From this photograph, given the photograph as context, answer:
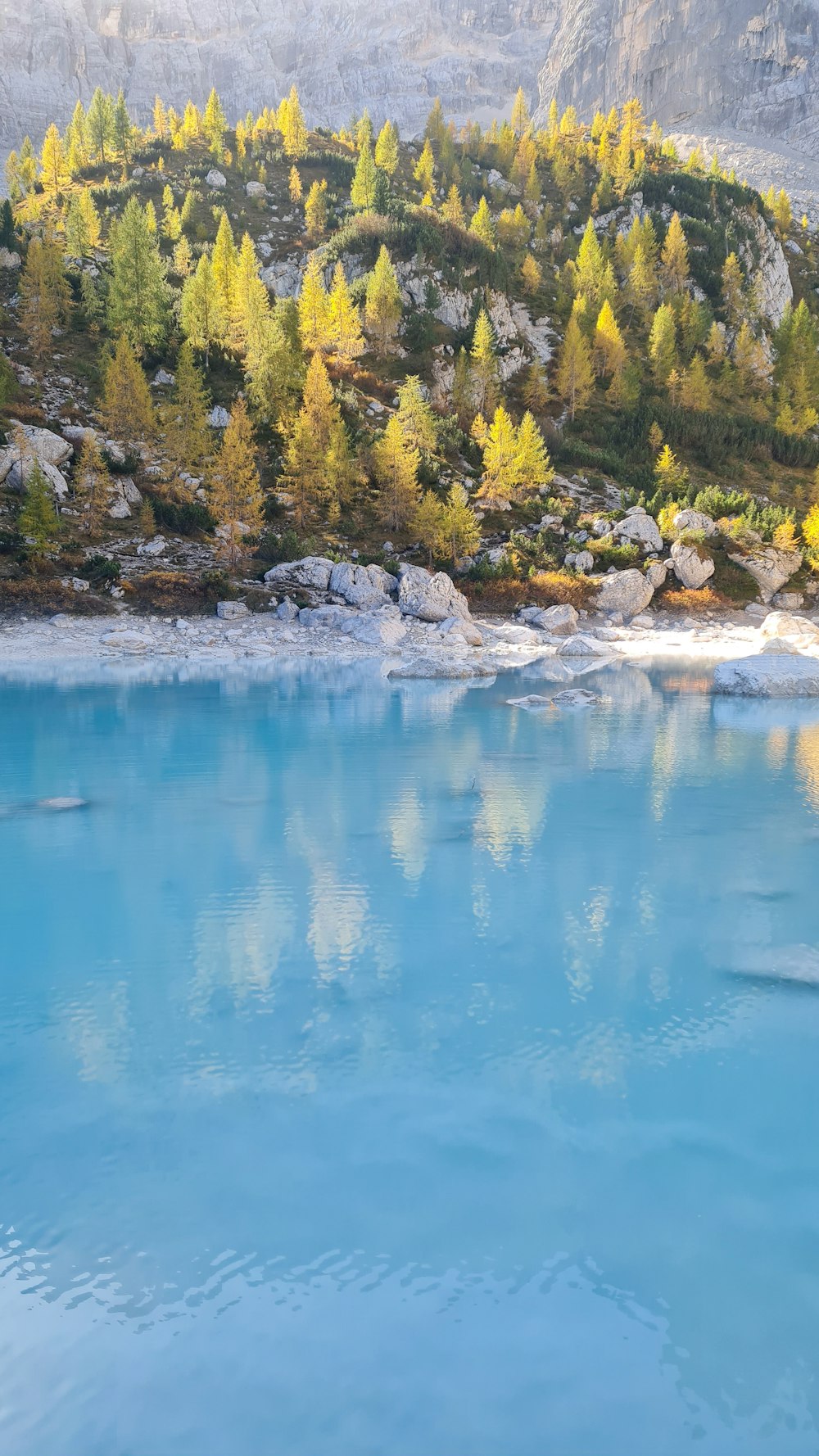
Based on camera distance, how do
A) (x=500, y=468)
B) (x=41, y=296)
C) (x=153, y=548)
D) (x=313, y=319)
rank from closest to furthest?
(x=153, y=548) → (x=500, y=468) → (x=41, y=296) → (x=313, y=319)

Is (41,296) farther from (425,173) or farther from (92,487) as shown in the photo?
(425,173)

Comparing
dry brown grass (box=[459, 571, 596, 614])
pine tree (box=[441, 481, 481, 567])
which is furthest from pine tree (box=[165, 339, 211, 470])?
dry brown grass (box=[459, 571, 596, 614])

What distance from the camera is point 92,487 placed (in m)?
44.9

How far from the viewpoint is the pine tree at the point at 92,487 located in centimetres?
4494

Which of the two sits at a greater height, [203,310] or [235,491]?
[203,310]

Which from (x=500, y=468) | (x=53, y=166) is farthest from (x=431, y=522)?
(x=53, y=166)

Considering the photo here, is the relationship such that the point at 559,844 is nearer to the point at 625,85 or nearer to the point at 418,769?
the point at 418,769

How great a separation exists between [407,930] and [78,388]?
196 ft

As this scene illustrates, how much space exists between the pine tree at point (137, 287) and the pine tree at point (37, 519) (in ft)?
89.5

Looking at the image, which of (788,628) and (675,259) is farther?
(675,259)

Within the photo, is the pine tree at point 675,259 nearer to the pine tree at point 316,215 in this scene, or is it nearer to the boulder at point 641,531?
the pine tree at point 316,215

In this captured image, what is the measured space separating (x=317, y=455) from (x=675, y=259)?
64393mm

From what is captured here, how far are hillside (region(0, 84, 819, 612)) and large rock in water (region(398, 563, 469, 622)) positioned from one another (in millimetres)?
4553

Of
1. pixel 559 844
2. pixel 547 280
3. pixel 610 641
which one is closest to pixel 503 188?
pixel 547 280
